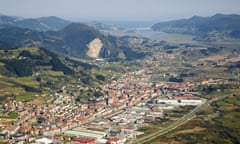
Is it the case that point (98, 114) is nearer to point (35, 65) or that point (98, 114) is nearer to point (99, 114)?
point (99, 114)

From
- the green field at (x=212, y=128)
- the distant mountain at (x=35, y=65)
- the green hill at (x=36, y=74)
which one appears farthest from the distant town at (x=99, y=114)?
the distant mountain at (x=35, y=65)

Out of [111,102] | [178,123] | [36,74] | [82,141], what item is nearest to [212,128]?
[178,123]

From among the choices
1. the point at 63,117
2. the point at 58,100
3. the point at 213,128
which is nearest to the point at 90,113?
the point at 63,117

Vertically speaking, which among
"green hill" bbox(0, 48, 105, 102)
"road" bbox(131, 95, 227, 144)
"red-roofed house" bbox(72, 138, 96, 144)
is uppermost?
"green hill" bbox(0, 48, 105, 102)

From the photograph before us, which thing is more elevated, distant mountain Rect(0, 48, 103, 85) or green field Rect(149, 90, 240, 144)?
distant mountain Rect(0, 48, 103, 85)

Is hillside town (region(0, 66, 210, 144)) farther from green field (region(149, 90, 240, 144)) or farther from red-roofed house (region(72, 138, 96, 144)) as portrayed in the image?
green field (region(149, 90, 240, 144))

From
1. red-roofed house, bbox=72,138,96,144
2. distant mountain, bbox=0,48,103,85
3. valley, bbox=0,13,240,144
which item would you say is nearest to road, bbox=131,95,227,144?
valley, bbox=0,13,240,144

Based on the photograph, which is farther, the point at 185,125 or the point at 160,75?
the point at 160,75

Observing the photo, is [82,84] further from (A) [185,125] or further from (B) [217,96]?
(A) [185,125]
